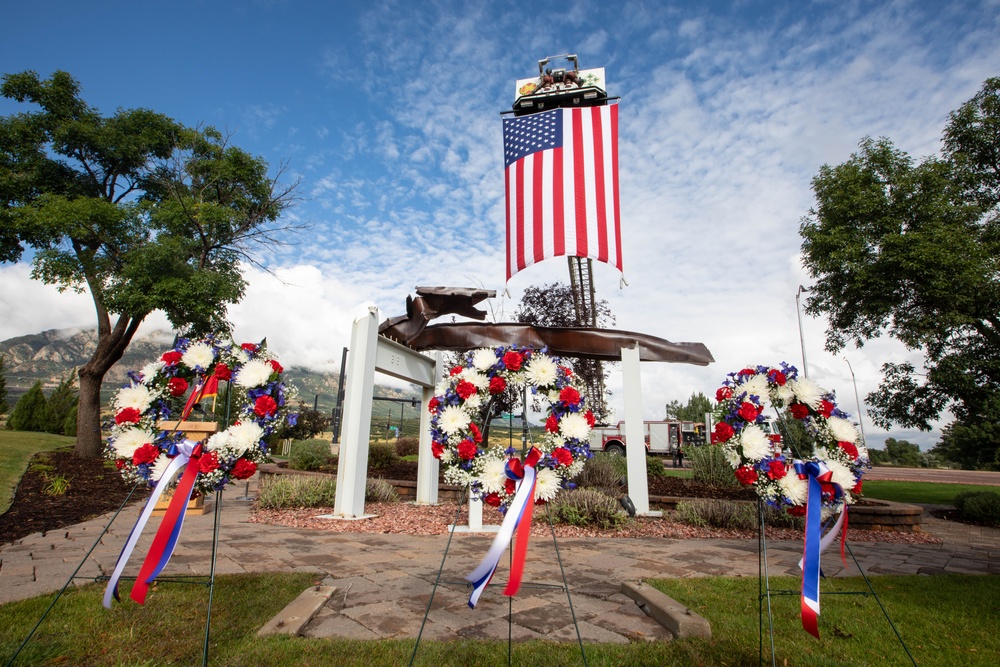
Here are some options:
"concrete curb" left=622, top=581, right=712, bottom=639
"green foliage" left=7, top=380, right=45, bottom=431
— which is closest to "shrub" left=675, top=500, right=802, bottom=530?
"concrete curb" left=622, top=581, right=712, bottom=639

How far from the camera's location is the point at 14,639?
9.17ft

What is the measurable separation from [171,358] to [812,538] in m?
3.85

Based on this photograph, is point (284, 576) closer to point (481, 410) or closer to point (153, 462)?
point (153, 462)

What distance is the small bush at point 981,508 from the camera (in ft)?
29.0

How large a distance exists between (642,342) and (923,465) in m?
39.9

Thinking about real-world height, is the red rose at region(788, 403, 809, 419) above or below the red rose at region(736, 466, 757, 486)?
above

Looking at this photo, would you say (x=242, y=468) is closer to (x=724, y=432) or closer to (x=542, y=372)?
(x=542, y=372)

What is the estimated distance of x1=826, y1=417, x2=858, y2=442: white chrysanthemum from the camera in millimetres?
3086

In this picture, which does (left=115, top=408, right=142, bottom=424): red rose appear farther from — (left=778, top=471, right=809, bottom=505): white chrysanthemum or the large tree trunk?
the large tree trunk

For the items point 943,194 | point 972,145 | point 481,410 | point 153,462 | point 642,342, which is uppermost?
point 972,145

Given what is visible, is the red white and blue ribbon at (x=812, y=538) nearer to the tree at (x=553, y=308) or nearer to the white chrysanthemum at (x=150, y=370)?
the white chrysanthemum at (x=150, y=370)

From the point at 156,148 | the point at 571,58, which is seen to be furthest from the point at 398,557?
the point at 156,148

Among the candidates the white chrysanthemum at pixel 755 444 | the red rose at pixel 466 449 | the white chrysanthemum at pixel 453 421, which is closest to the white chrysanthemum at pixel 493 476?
the red rose at pixel 466 449

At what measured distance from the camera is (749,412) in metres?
3.02
